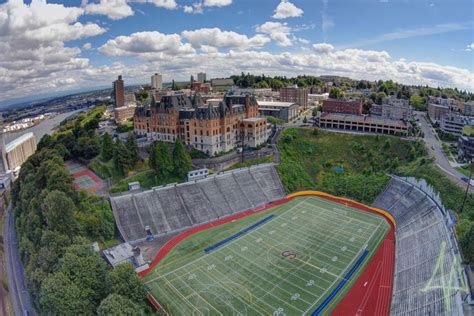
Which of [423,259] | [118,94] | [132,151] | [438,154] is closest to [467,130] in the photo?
[438,154]

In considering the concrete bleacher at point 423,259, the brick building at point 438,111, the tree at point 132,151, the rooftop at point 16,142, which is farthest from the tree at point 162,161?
the brick building at point 438,111

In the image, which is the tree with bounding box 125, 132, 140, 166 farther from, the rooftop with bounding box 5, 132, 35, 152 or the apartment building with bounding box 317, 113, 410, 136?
the rooftop with bounding box 5, 132, 35, 152

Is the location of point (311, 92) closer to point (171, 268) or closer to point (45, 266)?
point (171, 268)

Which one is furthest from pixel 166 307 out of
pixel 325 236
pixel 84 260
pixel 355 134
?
pixel 355 134

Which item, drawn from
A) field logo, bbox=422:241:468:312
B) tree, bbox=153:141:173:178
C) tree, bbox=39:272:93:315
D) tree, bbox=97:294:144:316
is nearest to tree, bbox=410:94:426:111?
field logo, bbox=422:241:468:312

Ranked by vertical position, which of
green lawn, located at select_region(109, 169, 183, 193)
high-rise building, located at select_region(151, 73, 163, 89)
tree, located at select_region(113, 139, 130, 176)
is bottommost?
green lawn, located at select_region(109, 169, 183, 193)

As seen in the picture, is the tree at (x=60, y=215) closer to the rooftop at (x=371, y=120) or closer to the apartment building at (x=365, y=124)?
the apartment building at (x=365, y=124)
